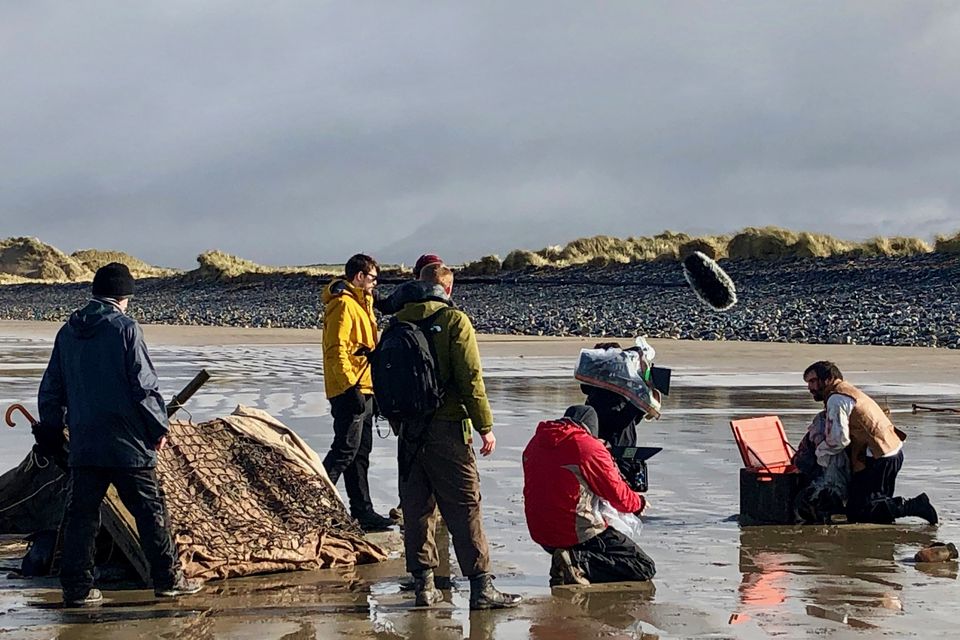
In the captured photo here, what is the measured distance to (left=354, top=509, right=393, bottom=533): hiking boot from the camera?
945cm

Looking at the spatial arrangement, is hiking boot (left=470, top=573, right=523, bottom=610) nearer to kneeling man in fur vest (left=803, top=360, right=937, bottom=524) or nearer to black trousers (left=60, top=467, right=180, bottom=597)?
black trousers (left=60, top=467, right=180, bottom=597)

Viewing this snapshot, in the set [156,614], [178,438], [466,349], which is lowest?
[156,614]

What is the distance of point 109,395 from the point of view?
23.6ft

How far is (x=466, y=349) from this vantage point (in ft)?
23.9

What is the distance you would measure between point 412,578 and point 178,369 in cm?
1785

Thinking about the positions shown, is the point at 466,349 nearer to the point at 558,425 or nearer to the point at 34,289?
the point at 558,425

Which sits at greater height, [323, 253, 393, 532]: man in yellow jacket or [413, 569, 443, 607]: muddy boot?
[323, 253, 393, 532]: man in yellow jacket

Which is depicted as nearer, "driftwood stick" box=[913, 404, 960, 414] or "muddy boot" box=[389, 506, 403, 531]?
"muddy boot" box=[389, 506, 403, 531]

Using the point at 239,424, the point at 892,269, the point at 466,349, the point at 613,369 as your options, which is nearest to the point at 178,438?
the point at 239,424

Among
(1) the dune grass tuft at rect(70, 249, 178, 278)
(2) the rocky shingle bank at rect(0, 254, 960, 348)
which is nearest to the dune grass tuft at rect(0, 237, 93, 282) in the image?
(1) the dune grass tuft at rect(70, 249, 178, 278)

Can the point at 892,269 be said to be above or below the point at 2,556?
above

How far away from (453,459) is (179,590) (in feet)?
5.22

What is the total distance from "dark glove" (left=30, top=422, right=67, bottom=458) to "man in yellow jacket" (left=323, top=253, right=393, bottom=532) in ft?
7.09

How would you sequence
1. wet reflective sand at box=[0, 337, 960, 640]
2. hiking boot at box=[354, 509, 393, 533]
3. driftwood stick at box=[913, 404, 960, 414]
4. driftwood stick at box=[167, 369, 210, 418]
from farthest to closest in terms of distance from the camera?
driftwood stick at box=[913, 404, 960, 414], hiking boot at box=[354, 509, 393, 533], driftwood stick at box=[167, 369, 210, 418], wet reflective sand at box=[0, 337, 960, 640]
